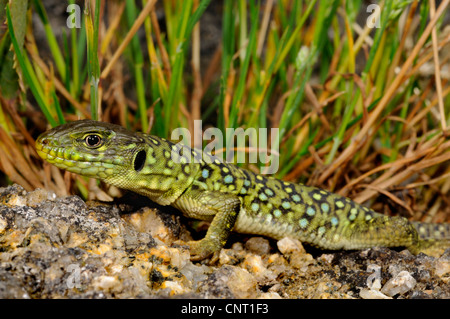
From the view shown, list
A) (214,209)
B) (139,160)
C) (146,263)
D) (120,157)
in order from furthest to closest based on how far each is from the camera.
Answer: (214,209), (139,160), (120,157), (146,263)

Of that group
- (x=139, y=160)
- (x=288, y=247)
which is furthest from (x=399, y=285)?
(x=139, y=160)

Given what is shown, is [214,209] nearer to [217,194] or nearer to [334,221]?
[217,194]

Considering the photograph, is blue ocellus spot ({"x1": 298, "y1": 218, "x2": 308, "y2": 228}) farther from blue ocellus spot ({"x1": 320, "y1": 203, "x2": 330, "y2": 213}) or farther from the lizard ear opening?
the lizard ear opening

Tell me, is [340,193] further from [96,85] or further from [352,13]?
[96,85]

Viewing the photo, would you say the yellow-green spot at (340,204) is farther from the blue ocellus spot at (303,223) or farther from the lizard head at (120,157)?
the lizard head at (120,157)

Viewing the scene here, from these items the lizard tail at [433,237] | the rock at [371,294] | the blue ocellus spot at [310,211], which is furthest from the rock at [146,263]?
the lizard tail at [433,237]
